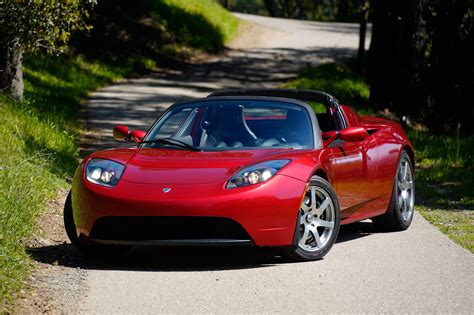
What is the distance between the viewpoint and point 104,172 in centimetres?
859

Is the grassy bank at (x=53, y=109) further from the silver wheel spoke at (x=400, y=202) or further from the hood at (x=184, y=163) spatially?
the silver wheel spoke at (x=400, y=202)

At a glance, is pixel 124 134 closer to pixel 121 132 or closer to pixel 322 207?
pixel 121 132

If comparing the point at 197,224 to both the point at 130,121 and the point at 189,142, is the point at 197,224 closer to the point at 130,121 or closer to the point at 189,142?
the point at 189,142

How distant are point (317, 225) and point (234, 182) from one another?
2.96 ft

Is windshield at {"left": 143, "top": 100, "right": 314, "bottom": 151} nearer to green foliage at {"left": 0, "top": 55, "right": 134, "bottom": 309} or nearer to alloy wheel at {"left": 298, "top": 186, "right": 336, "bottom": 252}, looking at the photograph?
alloy wheel at {"left": 298, "top": 186, "right": 336, "bottom": 252}

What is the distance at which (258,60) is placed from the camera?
36.2 metres

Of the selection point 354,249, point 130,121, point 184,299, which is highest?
point 184,299

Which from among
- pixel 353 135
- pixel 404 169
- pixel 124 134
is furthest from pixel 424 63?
pixel 124 134

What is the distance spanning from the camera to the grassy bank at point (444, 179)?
1166cm

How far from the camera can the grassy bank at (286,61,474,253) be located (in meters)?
11.7

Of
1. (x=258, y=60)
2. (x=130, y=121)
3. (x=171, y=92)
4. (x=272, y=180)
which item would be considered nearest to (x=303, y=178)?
(x=272, y=180)

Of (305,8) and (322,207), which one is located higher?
(322,207)

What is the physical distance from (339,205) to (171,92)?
1817 cm

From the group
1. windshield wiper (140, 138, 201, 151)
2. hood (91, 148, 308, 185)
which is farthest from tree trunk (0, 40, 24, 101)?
hood (91, 148, 308, 185)
